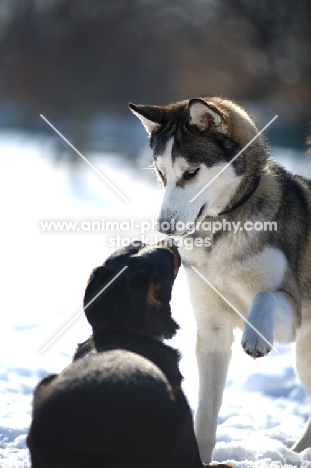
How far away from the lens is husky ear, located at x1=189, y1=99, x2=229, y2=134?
396 centimetres

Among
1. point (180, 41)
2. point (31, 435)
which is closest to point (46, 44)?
point (180, 41)

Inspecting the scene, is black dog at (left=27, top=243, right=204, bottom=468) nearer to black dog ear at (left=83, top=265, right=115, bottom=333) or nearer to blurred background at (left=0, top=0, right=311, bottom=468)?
black dog ear at (left=83, top=265, right=115, bottom=333)

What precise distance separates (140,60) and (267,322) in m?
22.6

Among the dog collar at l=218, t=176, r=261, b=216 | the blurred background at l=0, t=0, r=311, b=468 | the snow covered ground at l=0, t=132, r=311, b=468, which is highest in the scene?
the blurred background at l=0, t=0, r=311, b=468

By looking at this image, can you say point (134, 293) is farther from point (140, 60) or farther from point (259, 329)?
point (140, 60)

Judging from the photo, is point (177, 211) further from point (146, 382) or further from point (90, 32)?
point (90, 32)

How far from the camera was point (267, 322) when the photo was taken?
3633mm

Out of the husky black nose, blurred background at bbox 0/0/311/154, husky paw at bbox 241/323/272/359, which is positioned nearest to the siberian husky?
the husky black nose

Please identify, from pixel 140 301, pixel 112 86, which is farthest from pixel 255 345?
pixel 112 86

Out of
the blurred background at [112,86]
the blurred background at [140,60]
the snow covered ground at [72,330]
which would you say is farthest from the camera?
the blurred background at [140,60]

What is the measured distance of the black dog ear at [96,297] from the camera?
3.65 meters

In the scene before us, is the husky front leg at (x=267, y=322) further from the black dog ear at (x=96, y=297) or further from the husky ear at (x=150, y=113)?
the husky ear at (x=150, y=113)

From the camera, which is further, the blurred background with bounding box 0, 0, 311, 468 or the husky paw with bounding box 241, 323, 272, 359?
the blurred background with bounding box 0, 0, 311, 468

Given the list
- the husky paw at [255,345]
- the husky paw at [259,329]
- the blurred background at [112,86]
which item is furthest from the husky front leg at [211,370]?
the blurred background at [112,86]
